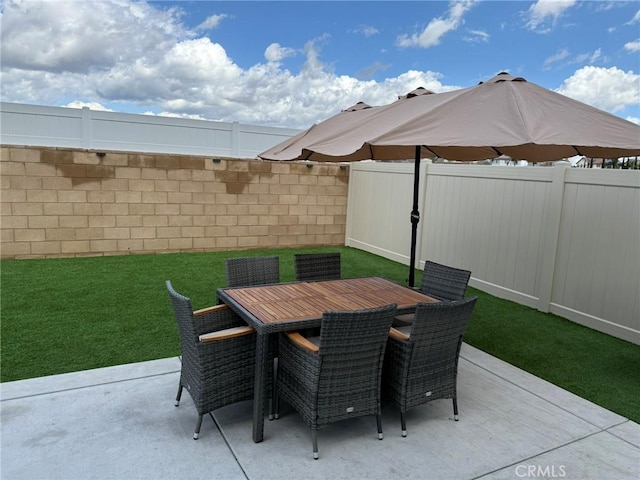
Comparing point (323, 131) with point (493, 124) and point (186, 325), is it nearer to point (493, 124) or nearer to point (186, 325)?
point (493, 124)

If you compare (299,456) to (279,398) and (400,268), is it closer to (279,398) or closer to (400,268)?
(279,398)

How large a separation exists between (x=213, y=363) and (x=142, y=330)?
2169mm

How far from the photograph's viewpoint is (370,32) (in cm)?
986

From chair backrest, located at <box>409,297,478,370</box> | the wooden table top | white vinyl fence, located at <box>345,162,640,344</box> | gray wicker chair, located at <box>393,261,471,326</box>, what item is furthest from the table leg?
white vinyl fence, located at <box>345,162,640,344</box>

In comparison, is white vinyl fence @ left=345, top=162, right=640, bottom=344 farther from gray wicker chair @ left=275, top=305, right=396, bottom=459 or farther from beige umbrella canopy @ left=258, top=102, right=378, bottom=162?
gray wicker chair @ left=275, top=305, right=396, bottom=459

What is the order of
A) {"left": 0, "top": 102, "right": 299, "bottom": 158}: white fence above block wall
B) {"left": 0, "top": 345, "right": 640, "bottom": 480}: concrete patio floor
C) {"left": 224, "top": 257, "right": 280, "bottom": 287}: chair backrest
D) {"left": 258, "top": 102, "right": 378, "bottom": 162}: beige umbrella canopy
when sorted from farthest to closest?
1. {"left": 0, "top": 102, "right": 299, "bottom": 158}: white fence above block wall
2. {"left": 224, "top": 257, "right": 280, "bottom": 287}: chair backrest
3. {"left": 258, "top": 102, "right": 378, "bottom": 162}: beige umbrella canopy
4. {"left": 0, "top": 345, "right": 640, "bottom": 480}: concrete patio floor

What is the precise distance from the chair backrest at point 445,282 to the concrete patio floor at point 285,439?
826 mm

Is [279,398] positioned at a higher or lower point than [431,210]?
lower

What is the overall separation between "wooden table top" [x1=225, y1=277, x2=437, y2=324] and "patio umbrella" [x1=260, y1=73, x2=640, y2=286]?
3.67 feet

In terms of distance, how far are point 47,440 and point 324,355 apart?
176cm

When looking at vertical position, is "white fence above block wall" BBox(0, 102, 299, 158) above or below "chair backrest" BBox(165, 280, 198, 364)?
above

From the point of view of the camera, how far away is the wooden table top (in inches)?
126

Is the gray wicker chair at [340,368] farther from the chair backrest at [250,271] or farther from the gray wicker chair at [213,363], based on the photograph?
the chair backrest at [250,271]

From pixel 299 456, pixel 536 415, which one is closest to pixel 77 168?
pixel 299 456
